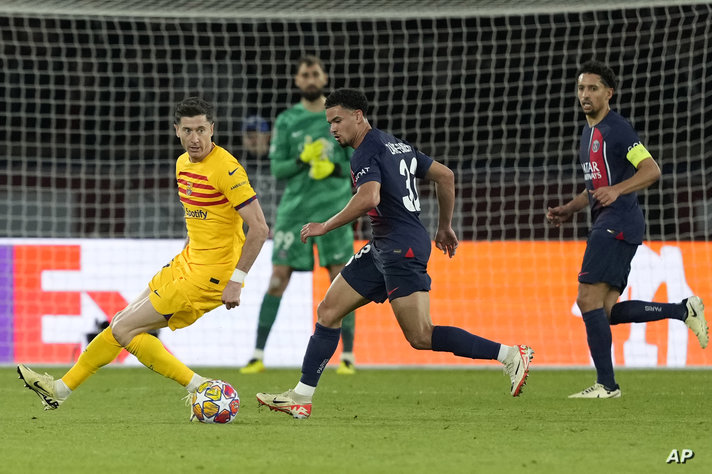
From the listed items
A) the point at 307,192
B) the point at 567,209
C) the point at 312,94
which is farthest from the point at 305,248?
the point at 567,209

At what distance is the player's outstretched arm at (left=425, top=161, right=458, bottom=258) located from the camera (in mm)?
6238

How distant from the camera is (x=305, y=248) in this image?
943 cm

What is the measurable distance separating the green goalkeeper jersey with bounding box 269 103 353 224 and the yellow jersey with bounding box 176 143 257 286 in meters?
3.09

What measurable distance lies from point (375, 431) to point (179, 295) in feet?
4.15

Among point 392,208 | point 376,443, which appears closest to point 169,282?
point 392,208

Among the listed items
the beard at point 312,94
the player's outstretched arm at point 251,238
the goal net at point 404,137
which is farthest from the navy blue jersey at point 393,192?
the goal net at point 404,137

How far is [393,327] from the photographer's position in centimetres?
1017

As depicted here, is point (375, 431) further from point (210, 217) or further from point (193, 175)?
point (193, 175)

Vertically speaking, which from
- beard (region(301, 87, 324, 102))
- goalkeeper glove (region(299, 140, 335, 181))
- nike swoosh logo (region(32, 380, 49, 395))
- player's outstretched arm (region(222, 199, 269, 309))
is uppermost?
beard (region(301, 87, 324, 102))

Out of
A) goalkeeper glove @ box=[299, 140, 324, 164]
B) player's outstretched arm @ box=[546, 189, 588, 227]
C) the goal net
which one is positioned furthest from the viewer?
the goal net

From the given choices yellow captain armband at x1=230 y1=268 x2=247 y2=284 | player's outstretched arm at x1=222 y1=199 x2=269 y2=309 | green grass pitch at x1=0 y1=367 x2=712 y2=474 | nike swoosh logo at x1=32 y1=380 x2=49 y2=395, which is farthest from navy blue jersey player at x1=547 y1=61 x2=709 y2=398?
nike swoosh logo at x1=32 y1=380 x2=49 y2=395

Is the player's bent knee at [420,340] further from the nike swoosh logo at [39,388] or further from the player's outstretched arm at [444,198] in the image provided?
the nike swoosh logo at [39,388]

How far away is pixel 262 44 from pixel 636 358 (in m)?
8.56

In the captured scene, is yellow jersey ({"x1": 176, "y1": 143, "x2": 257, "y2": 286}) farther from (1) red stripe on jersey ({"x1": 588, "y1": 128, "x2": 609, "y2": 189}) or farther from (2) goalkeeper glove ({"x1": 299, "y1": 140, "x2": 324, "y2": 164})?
(2) goalkeeper glove ({"x1": 299, "y1": 140, "x2": 324, "y2": 164})
